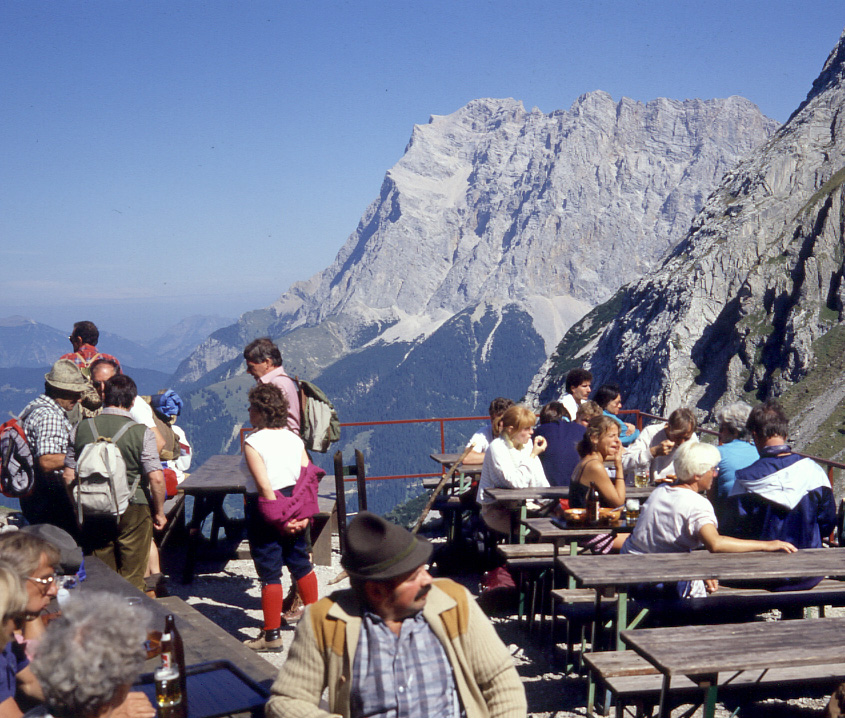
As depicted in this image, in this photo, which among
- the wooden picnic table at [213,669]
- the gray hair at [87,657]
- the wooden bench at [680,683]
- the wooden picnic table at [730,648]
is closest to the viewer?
the gray hair at [87,657]

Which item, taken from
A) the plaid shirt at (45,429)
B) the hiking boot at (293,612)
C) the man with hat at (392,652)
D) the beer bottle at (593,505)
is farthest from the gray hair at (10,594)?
the beer bottle at (593,505)

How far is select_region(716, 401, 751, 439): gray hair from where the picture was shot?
6.07 metres

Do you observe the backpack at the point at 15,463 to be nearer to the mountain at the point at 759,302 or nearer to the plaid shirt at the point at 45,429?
the plaid shirt at the point at 45,429

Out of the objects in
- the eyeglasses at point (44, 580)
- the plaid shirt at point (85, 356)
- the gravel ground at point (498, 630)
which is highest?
the plaid shirt at point (85, 356)

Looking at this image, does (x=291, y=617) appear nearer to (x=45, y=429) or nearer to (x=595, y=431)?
(x=45, y=429)

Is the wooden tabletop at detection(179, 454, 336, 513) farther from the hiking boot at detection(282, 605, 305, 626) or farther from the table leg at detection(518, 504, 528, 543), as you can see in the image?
the table leg at detection(518, 504, 528, 543)

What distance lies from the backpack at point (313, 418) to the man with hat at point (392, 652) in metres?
3.54

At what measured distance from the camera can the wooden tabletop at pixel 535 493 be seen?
6.11 meters

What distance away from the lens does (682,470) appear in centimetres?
452

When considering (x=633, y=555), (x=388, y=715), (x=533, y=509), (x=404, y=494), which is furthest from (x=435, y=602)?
(x=404, y=494)

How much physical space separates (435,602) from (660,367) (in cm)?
11269

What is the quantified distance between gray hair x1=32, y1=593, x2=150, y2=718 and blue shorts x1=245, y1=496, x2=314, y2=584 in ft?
9.57

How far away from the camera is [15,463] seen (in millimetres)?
5465

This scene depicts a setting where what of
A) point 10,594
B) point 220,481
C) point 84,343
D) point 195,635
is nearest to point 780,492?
point 195,635
